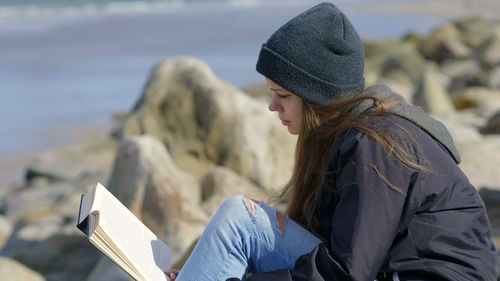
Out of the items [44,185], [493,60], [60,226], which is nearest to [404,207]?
[60,226]

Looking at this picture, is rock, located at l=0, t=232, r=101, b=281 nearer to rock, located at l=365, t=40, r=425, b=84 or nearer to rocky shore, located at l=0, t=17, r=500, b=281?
rocky shore, located at l=0, t=17, r=500, b=281

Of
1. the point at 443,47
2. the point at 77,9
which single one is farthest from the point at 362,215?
the point at 77,9

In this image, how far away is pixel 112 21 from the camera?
23906 mm

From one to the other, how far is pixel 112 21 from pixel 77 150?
1433 cm

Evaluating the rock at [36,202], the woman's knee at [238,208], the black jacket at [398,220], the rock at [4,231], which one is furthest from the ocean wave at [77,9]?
the black jacket at [398,220]

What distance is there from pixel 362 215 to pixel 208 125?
13.4 ft

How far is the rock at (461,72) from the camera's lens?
11.9 m

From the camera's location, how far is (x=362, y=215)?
2494 millimetres

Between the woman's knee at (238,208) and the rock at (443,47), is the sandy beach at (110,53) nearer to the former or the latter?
the rock at (443,47)

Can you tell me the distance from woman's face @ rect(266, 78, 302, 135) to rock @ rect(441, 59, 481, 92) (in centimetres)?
926

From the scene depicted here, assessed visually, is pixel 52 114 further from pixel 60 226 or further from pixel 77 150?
pixel 60 226

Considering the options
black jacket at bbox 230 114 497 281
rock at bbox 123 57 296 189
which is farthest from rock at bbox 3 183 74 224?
black jacket at bbox 230 114 497 281

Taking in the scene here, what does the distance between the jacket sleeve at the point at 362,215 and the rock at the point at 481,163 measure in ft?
10.6

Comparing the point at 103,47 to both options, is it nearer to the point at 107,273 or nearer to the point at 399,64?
the point at 399,64
